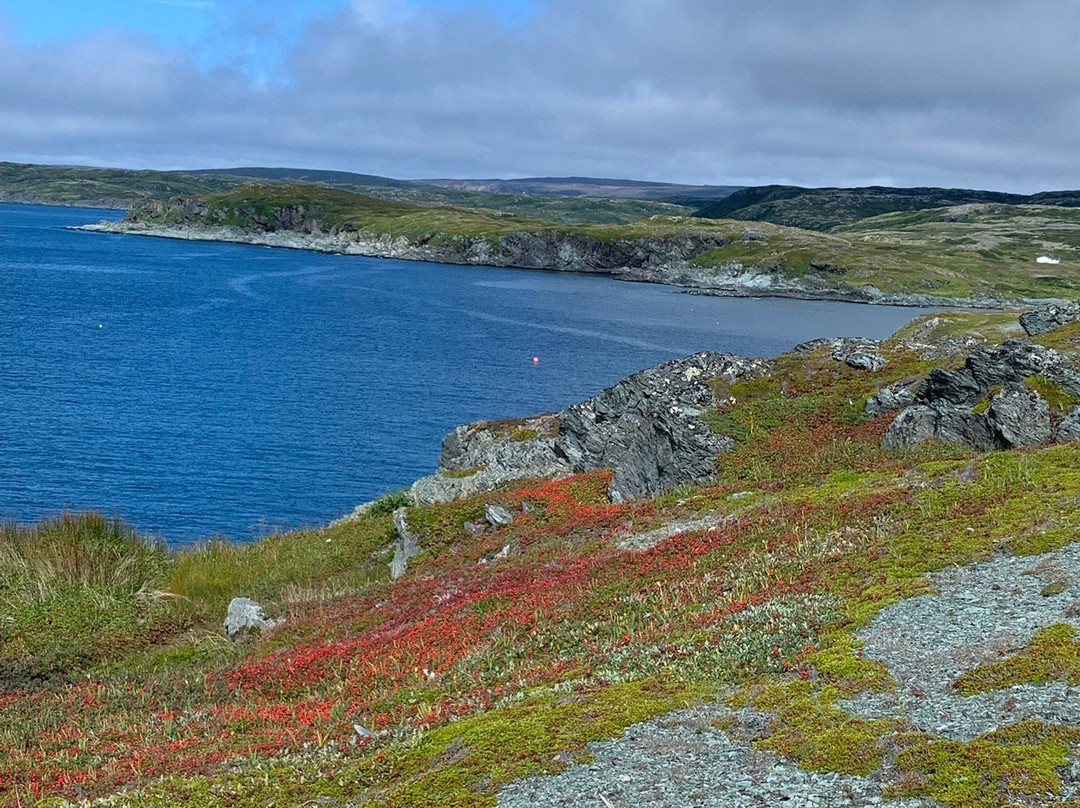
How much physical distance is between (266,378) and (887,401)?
3099 inches

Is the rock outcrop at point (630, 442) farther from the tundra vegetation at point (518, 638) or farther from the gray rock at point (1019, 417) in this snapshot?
the gray rock at point (1019, 417)

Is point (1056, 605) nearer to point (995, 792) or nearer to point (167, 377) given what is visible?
point (995, 792)

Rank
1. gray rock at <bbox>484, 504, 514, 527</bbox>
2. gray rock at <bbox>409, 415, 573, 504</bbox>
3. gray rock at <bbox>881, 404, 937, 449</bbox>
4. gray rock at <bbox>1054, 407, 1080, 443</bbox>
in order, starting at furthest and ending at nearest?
gray rock at <bbox>409, 415, 573, 504</bbox>, gray rock at <bbox>484, 504, 514, 527</bbox>, gray rock at <bbox>881, 404, 937, 449</bbox>, gray rock at <bbox>1054, 407, 1080, 443</bbox>

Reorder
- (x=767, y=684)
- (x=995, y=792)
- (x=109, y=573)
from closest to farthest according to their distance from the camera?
(x=995, y=792)
(x=767, y=684)
(x=109, y=573)

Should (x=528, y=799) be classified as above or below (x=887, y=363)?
below

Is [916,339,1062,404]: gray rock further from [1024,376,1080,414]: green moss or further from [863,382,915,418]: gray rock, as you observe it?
[863,382,915,418]: gray rock

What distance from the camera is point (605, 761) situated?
46.5 ft

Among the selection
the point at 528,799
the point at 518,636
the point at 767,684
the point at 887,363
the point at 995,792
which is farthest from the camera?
the point at 887,363

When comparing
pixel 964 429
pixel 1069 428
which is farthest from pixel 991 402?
pixel 1069 428

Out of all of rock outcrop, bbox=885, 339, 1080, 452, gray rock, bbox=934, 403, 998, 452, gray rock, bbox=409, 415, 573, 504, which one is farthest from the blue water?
gray rock, bbox=934, 403, 998, 452

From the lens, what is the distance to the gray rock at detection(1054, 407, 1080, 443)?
3257 centimetres

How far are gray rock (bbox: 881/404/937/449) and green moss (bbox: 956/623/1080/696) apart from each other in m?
21.1

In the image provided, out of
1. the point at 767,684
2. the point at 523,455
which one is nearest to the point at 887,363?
the point at 523,455

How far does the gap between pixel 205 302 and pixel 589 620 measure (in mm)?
157512
